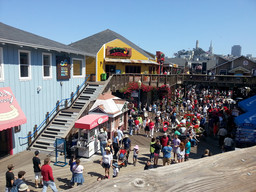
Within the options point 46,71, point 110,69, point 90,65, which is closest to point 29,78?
point 46,71

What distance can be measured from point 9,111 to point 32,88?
2.58 metres

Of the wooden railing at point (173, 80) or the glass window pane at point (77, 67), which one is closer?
the glass window pane at point (77, 67)

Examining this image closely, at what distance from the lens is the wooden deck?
1188mm

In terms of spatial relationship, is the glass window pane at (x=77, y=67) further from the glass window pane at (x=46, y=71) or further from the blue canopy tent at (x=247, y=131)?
the blue canopy tent at (x=247, y=131)

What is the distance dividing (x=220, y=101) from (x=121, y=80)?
16.3 meters

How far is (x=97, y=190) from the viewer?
45.0 inches

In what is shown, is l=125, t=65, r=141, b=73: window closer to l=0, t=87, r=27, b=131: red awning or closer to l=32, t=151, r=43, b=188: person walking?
l=0, t=87, r=27, b=131: red awning

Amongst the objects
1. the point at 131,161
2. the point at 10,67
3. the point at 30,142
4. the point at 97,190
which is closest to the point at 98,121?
the point at 131,161

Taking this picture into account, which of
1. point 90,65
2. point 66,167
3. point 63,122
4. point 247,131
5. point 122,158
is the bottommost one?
point 66,167

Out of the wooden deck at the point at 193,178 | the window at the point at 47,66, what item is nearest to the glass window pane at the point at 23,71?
the window at the point at 47,66

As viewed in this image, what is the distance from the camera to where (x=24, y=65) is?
12.2 meters

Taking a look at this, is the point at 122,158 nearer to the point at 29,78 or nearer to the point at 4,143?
the point at 4,143

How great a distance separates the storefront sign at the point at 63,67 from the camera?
14867 mm

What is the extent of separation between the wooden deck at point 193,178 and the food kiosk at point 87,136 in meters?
10.2
